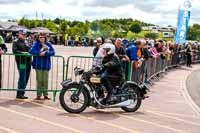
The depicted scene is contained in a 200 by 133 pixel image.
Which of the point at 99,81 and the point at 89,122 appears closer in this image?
the point at 89,122

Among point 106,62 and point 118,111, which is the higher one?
point 106,62

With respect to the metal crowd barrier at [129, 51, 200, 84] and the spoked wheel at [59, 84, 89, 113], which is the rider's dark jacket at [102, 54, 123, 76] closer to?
the spoked wheel at [59, 84, 89, 113]

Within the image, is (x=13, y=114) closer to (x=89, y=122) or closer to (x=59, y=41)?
(x=89, y=122)

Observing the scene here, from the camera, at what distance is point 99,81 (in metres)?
10.1

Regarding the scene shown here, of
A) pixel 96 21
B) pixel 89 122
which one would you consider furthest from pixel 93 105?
pixel 96 21

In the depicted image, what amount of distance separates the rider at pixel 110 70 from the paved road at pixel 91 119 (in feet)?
1.85

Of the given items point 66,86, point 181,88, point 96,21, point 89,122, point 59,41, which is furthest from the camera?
point 96,21

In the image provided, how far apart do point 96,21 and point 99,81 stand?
108 metres

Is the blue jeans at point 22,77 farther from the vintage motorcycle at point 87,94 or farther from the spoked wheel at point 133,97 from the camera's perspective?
the spoked wheel at point 133,97

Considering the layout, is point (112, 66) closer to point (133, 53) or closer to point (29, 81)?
point (133, 53)

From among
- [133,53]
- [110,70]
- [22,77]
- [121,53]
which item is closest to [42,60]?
[22,77]

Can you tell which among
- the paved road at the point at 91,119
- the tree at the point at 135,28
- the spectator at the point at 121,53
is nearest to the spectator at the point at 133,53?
the spectator at the point at 121,53

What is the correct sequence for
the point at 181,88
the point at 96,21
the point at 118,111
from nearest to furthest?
the point at 118,111 < the point at 181,88 < the point at 96,21

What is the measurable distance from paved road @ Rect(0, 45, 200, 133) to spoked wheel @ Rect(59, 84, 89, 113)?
0.16 m
